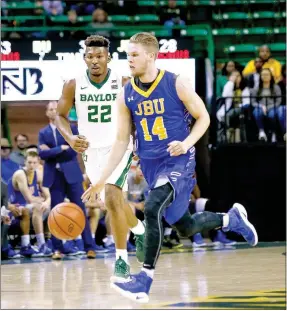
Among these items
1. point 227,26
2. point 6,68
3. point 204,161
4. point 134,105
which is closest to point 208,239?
point 204,161

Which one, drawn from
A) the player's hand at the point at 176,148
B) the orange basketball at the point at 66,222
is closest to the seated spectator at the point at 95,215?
the orange basketball at the point at 66,222

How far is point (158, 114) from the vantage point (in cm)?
775

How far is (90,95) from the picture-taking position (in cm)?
943

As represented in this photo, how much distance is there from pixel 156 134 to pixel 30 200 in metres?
5.58

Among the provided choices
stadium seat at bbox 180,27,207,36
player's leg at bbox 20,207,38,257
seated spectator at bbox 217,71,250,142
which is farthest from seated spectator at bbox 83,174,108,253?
stadium seat at bbox 180,27,207,36

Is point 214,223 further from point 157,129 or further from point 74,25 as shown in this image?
point 74,25

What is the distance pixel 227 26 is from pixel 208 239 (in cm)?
551

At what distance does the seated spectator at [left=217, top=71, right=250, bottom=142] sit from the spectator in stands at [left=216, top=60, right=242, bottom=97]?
426 millimetres

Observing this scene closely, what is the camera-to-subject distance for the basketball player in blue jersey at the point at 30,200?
13008mm

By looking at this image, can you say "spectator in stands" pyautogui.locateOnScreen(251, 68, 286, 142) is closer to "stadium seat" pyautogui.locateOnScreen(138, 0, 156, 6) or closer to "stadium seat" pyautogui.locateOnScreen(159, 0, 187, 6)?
"stadium seat" pyautogui.locateOnScreen(159, 0, 187, 6)

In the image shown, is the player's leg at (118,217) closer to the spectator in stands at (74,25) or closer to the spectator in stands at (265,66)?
the spectator in stands at (74,25)

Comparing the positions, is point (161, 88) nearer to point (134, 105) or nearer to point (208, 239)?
point (134, 105)

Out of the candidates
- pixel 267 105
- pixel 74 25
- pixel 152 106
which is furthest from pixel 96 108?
pixel 74 25

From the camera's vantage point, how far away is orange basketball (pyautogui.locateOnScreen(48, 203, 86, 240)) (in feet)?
37.8
